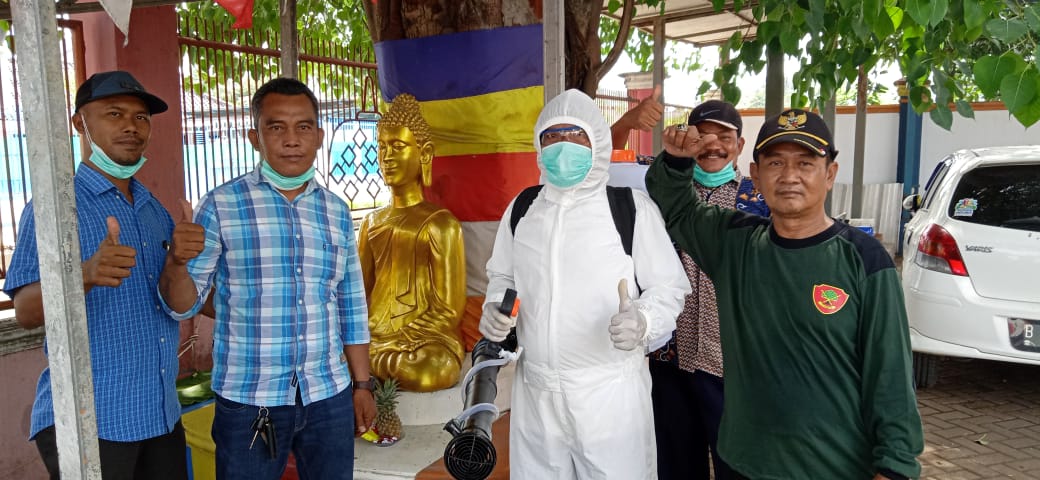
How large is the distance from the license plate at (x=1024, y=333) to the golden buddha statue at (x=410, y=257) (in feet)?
11.6

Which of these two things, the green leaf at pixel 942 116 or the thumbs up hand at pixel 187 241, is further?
the green leaf at pixel 942 116

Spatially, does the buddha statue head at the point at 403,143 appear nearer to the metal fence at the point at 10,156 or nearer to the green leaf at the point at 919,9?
the metal fence at the point at 10,156

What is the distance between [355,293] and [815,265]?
4.93 ft

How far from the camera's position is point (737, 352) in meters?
2.05

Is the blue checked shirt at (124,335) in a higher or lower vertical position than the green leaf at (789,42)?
lower

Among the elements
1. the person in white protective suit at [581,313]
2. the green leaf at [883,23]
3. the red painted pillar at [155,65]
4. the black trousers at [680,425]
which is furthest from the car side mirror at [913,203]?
the red painted pillar at [155,65]

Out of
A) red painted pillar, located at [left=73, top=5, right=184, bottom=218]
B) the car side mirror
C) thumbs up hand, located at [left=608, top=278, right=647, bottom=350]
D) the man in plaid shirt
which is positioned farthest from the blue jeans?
the car side mirror

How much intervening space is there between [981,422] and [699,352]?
3605 mm

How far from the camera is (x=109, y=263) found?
1752 mm

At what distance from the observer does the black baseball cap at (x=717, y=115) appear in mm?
2762

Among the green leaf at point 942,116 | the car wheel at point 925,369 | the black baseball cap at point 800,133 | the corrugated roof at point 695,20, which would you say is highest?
the corrugated roof at point 695,20

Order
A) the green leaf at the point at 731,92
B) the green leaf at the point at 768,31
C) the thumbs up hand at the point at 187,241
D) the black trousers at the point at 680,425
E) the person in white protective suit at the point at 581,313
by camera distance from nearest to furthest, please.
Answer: the thumbs up hand at the point at 187,241 < the person in white protective suit at the point at 581,313 < the black trousers at the point at 680,425 < the green leaf at the point at 768,31 < the green leaf at the point at 731,92

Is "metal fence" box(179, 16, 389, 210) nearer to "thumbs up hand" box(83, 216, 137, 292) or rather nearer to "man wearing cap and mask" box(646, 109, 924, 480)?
"thumbs up hand" box(83, 216, 137, 292)

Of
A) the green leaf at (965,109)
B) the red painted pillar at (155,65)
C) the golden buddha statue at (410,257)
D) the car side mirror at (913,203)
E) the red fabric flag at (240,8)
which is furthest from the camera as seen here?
the car side mirror at (913,203)
